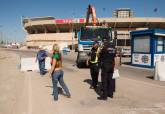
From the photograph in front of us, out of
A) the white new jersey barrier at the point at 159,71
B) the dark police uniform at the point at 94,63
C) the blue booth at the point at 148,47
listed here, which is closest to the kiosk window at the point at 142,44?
the blue booth at the point at 148,47

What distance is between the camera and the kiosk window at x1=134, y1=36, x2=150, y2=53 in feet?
79.8

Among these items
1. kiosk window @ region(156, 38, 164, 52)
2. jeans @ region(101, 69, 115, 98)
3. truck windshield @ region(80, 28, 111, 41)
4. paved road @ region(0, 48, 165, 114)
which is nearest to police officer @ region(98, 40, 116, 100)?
jeans @ region(101, 69, 115, 98)

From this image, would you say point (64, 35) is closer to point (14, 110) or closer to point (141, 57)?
point (141, 57)

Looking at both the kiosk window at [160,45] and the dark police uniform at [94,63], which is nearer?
the dark police uniform at [94,63]

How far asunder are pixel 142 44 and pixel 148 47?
35.7 inches

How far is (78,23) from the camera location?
9606 centimetres

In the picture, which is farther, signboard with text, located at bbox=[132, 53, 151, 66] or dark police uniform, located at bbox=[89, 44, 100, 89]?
signboard with text, located at bbox=[132, 53, 151, 66]

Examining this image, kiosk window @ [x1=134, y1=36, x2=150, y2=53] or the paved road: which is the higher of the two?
kiosk window @ [x1=134, y1=36, x2=150, y2=53]

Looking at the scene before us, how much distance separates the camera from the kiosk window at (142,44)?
24328 mm

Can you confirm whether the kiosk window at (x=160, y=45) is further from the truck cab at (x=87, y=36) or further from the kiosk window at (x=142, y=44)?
the truck cab at (x=87, y=36)

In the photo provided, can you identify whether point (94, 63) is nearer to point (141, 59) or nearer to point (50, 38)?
point (141, 59)

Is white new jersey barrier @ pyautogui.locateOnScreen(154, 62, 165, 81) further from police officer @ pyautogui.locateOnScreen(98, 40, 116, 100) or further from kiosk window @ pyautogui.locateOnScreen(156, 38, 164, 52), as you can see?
kiosk window @ pyautogui.locateOnScreen(156, 38, 164, 52)

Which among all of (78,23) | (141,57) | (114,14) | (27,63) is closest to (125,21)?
(78,23)

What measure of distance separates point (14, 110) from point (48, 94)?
2.60 meters
